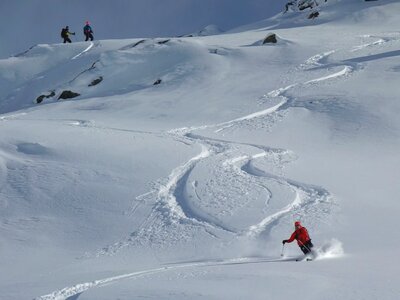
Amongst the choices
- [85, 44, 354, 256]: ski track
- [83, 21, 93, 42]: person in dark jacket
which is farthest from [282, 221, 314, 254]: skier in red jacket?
[83, 21, 93, 42]: person in dark jacket

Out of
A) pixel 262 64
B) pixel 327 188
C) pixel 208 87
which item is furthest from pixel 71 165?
pixel 262 64

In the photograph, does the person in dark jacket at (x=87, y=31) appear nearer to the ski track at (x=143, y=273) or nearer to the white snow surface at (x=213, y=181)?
the white snow surface at (x=213, y=181)

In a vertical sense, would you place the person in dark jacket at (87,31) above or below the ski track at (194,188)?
above

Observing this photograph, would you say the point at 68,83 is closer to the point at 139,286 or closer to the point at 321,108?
the point at 321,108

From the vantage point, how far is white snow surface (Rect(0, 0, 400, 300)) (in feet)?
29.2

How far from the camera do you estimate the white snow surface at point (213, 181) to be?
350 inches

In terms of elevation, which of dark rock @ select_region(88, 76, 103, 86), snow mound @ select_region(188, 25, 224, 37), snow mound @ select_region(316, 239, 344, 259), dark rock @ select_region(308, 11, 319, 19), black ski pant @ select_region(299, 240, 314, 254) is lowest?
snow mound @ select_region(188, 25, 224, 37)

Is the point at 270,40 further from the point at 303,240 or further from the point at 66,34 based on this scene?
the point at 303,240

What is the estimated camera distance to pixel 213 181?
48.0 feet

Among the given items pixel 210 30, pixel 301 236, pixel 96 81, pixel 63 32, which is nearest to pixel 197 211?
pixel 301 236

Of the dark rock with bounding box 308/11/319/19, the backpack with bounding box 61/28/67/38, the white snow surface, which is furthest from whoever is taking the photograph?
the dark rock with bounding box 308/11/319/19

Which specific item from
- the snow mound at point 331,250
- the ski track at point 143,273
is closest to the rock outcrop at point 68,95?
the ski track at point 143,273

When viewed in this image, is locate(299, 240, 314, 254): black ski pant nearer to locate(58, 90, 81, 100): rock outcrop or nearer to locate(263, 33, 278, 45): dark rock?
locate(58, 90, 81, 100): rock outcrop

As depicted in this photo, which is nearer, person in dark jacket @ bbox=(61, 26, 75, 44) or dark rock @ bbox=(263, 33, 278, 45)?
dark rock @ bbox=(263, 33, 278, 45)
